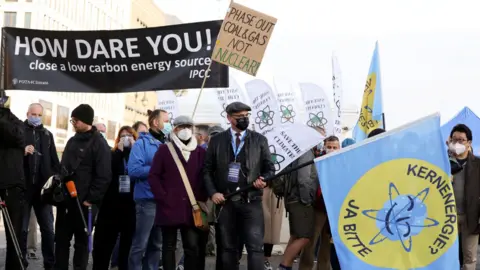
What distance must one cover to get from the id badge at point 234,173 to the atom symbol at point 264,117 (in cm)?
329

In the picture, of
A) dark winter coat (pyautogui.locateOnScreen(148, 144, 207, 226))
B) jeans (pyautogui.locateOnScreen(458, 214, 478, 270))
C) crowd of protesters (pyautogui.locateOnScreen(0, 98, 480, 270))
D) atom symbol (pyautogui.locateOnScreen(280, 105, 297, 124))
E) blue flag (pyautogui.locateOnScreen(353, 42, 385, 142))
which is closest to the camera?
crowd of protesters (pyautogui.locateOnScreen(0, 98, 480, 270))

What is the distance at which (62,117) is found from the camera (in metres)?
67.5

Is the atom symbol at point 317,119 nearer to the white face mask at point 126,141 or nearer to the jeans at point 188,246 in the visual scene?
the white face mask at point 126,141

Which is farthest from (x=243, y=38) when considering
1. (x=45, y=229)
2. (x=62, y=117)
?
(x=62, y=117)

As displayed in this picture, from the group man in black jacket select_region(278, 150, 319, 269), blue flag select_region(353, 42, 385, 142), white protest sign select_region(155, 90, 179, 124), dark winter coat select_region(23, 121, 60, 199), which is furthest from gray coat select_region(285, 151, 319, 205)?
white protest sign select_region(155, 90, 179, 124)

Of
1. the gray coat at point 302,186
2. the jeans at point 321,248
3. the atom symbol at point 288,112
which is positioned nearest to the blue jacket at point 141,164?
the gray coat at point 302,186

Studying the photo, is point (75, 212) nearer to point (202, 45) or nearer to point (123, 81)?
point (123, 81)

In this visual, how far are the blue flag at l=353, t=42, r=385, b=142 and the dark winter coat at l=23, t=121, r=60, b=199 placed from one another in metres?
5.36

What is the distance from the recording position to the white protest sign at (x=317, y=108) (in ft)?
43.2

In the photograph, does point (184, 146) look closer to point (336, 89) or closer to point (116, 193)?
point (116, 193)

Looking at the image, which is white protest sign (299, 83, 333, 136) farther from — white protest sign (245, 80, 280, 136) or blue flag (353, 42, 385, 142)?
white protest sign (245, 80, 280, 136)

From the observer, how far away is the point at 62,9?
67000 millimetres

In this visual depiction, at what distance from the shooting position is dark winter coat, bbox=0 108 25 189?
758 centimetres

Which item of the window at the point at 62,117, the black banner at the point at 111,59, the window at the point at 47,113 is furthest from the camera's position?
the window at the point at 62,117
